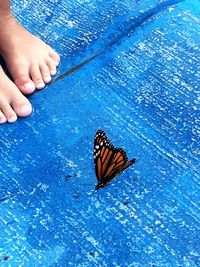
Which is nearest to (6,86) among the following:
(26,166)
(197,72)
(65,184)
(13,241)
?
(26,166)

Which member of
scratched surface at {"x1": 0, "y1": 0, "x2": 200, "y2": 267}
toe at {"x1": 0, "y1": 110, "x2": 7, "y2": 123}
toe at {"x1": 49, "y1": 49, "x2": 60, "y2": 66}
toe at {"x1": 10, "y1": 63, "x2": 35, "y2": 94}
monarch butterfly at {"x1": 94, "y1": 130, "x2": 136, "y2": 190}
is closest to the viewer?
scratched surface at {"x1": 0, "y1": 0, "x2": 200, "y2": 267}

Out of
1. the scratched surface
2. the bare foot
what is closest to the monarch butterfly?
the scratched surface

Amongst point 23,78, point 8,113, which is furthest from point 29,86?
point 8,113

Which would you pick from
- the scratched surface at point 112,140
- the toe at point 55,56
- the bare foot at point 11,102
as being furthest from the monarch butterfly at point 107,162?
the toe at point 55,56

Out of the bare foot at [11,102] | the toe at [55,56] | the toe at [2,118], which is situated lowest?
the toe at [2,118]

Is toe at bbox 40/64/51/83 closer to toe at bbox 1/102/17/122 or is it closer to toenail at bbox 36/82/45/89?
toenail at bbox 36/82/45/89

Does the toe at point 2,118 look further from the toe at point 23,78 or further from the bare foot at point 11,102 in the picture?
the toe at point 23,78
